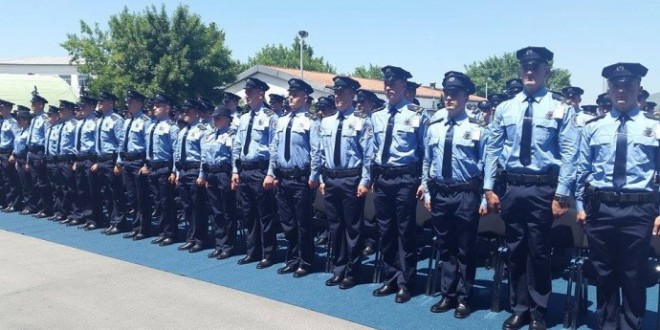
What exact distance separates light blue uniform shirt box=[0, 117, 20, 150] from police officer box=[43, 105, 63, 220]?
1076 millimetres

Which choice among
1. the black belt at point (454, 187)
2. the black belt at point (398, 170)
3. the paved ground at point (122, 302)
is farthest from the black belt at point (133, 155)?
the black belt at point (454, 187)

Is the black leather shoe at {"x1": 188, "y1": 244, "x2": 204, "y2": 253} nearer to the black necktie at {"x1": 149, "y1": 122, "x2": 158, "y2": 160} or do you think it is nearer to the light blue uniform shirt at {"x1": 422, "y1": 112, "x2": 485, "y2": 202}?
the black necktie at {"x1": 149, "y1": 122, "x2": 158, "y2": 160}

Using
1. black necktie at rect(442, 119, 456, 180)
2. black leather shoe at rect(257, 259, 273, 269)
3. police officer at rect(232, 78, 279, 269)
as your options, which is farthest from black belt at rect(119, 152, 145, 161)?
black necktie at rect(442, 119, 456, 180)

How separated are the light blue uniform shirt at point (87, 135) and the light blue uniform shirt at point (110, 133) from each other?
8.3 inches

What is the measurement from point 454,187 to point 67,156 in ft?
21.3

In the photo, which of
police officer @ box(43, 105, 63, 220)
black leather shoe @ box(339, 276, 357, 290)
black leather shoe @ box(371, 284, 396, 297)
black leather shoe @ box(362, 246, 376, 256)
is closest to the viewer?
black leather shoe @ box(371, 284, 396, 297)

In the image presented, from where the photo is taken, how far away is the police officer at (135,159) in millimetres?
7617

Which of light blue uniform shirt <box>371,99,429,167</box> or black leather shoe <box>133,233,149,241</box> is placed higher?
light blue uniform shirt <box>371,99,429,167</box>

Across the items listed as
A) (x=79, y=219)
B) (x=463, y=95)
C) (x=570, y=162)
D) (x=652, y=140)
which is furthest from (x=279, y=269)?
(x=79, y=219)

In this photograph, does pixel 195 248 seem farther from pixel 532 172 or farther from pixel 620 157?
pixel 620 157

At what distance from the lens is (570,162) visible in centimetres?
393

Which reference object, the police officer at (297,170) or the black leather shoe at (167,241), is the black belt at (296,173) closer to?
the police officer at (297,170)

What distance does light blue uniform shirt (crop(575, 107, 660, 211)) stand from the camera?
367 cm

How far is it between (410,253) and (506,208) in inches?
45.3
